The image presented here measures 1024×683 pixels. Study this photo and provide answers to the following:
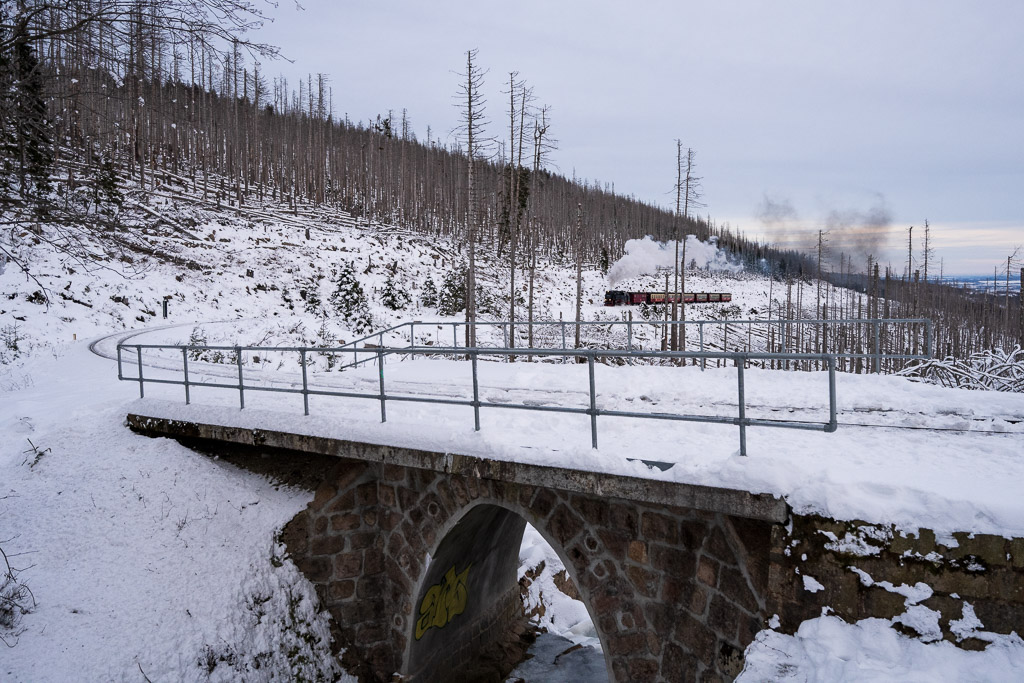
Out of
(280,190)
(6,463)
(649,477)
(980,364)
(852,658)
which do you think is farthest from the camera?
(280,190)

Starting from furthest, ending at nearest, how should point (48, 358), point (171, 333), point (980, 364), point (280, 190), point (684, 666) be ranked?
point (280, 190)
point (171, 333)
point (48, 358)
point (980, 364)
point (684, 666)

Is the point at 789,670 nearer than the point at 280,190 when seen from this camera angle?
Yes

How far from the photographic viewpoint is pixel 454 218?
185ft

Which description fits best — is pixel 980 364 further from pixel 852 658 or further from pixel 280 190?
pixel 280 190

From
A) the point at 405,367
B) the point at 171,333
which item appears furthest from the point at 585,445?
the point at 171,333

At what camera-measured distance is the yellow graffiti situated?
889 centimetres

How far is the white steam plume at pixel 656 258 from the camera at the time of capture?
227 ft

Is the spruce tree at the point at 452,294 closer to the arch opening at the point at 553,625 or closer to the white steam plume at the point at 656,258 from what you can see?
the arch opening at the point at 553,625

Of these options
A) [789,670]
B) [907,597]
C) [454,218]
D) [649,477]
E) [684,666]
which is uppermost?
[454,218]

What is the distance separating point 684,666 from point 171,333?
787 inches

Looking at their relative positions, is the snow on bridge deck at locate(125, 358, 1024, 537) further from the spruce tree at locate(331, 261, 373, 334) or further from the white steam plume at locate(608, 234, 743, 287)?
the white steam plume at locate(608, 234, 743, 287)

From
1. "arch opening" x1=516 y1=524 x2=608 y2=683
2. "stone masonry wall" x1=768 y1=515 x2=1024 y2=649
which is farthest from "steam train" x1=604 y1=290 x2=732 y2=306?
"stone masonry wall" x1=768 y1=515 x2=1024 y2=649

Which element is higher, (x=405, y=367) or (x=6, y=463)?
(x=405, y=367)

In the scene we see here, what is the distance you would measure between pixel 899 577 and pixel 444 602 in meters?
6.63
